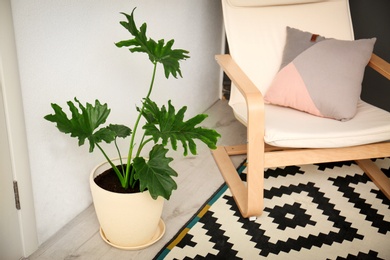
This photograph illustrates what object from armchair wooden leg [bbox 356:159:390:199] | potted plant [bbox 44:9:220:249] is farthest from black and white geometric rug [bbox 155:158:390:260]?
potted plant [bbox 44:9:220:249]

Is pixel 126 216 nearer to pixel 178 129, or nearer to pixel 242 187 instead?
pixel 178 129

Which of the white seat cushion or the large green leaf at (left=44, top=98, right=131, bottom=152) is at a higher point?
the large green leaf at (left=44, top=98, right=131, bottom=152)

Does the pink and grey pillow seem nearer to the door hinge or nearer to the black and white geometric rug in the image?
the black and white geometric rug

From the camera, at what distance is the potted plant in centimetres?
173

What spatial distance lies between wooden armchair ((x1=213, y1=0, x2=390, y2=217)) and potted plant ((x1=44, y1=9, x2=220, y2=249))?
1.06ft

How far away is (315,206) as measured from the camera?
2.24 meters

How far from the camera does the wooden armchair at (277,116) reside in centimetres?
205

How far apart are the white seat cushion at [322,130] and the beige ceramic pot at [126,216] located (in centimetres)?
53

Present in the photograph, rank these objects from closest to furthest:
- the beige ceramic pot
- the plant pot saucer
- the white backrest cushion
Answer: the beige ceramic pot
the plant pot saucer
the white backrest cushion

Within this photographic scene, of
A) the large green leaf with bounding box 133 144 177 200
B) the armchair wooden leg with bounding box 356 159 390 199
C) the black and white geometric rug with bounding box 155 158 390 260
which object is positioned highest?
the large green leaf with bounding box 133 144 177 200

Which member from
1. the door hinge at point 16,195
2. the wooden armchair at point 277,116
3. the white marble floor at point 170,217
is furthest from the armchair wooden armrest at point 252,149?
the door hinge at point 16,195

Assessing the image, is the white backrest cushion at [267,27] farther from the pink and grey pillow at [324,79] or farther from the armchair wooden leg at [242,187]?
the armchair wooden leg at [242,187]

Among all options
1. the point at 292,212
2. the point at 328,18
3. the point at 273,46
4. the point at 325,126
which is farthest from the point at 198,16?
the point at 292,212

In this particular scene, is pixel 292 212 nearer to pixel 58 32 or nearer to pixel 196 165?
pixel 196 165
